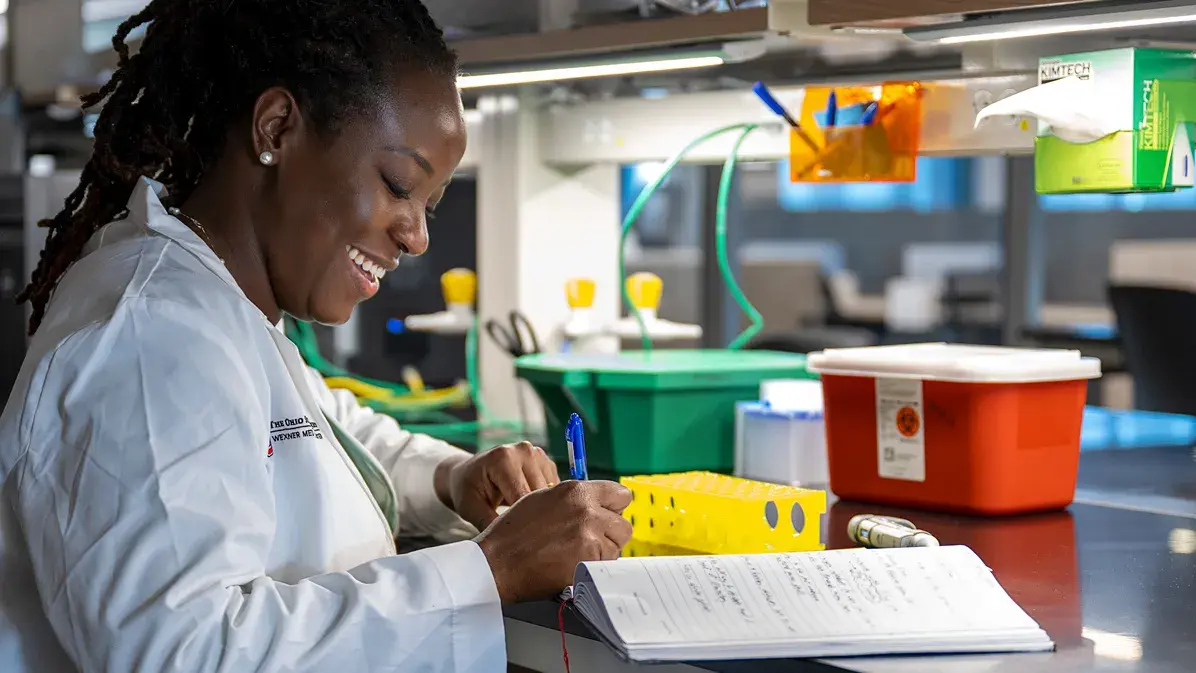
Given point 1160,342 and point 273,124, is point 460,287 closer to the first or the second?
point 273,124

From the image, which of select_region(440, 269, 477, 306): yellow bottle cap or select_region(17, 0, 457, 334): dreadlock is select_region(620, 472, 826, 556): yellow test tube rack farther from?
select_region(440, 269, 477, 306): yellow bottle cap

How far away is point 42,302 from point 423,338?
4.76 feet

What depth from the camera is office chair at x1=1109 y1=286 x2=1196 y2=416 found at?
3316 mm

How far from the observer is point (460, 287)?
2.29 meters

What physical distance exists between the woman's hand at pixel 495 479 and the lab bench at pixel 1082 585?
0.82ft

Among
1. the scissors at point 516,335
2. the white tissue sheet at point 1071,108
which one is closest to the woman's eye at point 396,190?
the white tissue sheet at point 1071,108

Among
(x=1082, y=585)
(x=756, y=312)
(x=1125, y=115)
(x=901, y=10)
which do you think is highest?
(x=901, y=10)

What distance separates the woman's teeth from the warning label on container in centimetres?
64

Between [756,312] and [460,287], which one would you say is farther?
[460,287]

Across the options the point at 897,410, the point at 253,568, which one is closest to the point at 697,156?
the point at 897,410

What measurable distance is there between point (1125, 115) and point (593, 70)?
665mm

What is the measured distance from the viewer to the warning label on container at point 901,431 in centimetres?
154

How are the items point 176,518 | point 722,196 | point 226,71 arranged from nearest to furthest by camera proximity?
point 176,518, point 226,71, point 722,196

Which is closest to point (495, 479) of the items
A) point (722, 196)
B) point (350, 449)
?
point (350, 449)
